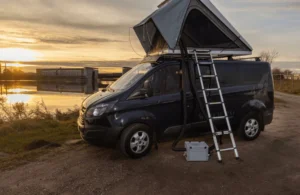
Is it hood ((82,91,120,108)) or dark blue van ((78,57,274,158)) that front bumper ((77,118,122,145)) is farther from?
hood ((82,91,120,108))

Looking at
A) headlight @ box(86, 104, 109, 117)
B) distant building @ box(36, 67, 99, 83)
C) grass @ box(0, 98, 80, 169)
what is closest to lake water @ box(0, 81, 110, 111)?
grass @ box(0, 98, 80, 169)

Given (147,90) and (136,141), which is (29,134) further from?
(147,90)

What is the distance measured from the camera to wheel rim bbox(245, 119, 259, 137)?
7.51 metres

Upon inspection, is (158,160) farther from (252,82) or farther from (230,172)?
(252,82)

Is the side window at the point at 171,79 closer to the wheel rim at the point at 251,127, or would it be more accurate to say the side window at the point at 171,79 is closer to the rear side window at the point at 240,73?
the rear side window at the point at 240,73

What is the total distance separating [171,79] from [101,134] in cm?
206

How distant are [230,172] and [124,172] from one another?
206 centimetres

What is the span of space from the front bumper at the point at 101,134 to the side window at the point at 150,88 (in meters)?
0.85

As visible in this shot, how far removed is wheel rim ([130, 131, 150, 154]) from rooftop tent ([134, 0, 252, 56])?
79.9 inches

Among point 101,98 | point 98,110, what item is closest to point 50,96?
point 101,98

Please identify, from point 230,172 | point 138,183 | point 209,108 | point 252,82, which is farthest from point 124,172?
point 252,82

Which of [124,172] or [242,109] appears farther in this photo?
[242,109]

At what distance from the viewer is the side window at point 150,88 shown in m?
6.18

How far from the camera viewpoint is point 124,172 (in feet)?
17.8
